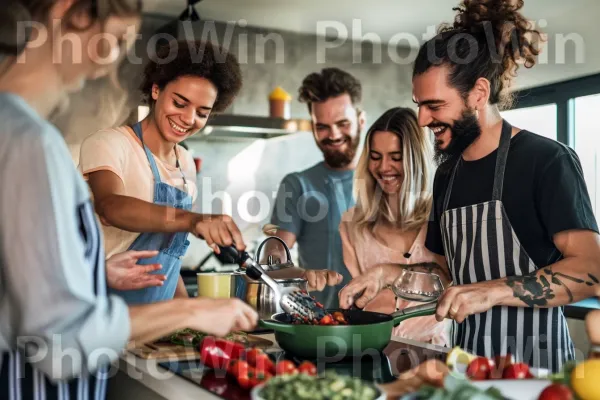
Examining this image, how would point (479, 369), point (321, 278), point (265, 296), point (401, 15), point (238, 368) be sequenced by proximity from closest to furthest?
point (479, 369), point (238, 368), point (265, 296), point (321, 278), point (401, 15)

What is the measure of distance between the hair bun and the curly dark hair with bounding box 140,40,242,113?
4.65ft

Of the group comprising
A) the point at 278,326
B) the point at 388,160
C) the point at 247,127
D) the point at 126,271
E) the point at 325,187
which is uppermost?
the point at 247,127

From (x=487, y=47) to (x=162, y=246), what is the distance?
4.80ft

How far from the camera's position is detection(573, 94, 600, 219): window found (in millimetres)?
4387

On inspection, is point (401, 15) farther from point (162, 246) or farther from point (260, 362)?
point (260, 362)

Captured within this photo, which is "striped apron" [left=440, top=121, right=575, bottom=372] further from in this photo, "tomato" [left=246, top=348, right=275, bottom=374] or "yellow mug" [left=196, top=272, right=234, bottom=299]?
"tomato" [left=246, top=348, right=275, bottom=374]

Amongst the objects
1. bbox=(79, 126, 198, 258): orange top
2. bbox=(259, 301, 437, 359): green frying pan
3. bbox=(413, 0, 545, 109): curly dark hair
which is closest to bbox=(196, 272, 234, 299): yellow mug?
bbox=(79, 126, 198, 258): orange top

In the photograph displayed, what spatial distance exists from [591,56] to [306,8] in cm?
188

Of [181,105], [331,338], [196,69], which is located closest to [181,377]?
[331,338]

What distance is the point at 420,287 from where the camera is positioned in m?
1.99

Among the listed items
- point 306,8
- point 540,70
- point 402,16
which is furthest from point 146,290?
point 540,70

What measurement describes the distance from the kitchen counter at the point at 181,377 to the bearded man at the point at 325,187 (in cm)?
156

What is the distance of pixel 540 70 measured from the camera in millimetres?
4684

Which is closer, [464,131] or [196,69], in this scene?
[464,131]
